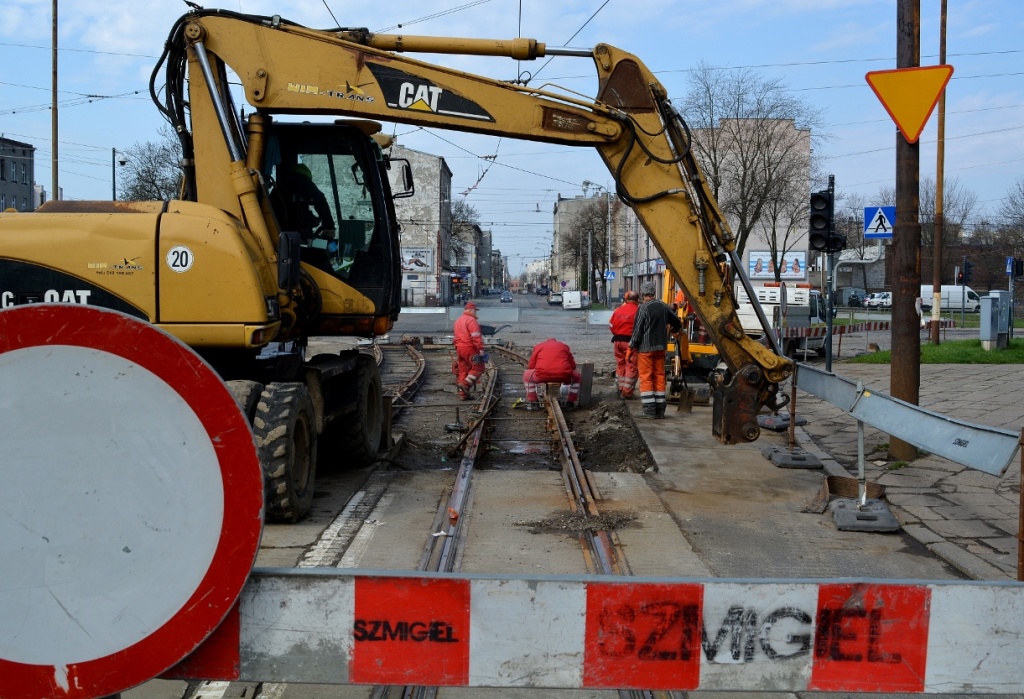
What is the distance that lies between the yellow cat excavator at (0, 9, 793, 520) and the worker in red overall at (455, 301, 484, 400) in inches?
235

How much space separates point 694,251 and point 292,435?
12.4ft

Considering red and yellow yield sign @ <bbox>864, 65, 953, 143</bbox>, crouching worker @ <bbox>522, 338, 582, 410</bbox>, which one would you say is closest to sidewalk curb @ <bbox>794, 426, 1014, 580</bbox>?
red and yellow yield sign @ <bbox>864, 65, 953, 143</bbox>

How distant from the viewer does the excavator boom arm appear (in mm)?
7758

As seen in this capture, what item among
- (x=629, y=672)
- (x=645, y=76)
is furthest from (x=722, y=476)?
(x=629, y=672)

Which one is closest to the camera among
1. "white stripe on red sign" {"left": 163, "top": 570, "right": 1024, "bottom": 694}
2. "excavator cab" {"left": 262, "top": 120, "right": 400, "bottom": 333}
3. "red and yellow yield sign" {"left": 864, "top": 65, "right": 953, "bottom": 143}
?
"white stripe on red sign" {"left": 163, "top": 570, "right": 1024, "bottom": 694}

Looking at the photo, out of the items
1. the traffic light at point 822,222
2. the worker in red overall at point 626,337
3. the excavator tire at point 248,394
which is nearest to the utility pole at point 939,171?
the worker in red overall at point 626,337

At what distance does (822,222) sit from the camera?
11227 millimetres

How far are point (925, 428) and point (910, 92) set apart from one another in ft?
13.9

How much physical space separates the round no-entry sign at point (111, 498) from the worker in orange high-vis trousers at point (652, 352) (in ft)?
36.7

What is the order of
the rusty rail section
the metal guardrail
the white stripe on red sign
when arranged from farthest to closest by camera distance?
the rusty rail section
the metal guardrail
the white stripe on red sign

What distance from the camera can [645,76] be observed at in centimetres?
821

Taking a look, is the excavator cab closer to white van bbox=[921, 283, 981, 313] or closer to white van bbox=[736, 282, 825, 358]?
white van bbox=[736, 282, 825, 358]

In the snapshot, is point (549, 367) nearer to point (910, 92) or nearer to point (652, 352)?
point (652, 352)

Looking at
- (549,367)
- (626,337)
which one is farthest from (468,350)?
(626,337)
